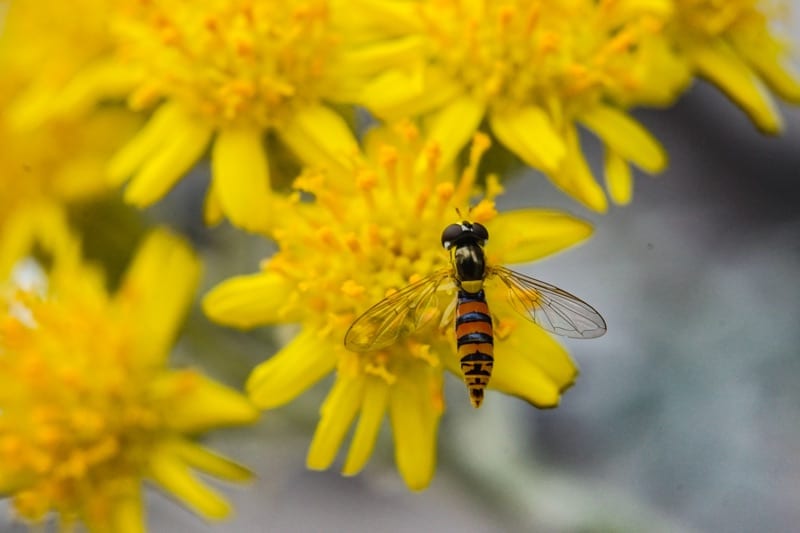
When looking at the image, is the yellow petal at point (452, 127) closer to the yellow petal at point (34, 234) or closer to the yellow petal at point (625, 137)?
the yellow petal at point (625, 137)


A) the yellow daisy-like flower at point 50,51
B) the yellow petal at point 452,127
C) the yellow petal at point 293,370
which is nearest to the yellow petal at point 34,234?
the yellow daisy-like flower at point 50,51

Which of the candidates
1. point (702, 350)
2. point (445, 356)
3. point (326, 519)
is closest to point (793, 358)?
point (702, 350)

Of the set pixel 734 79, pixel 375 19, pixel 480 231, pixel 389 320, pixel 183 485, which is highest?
pixel 734 79

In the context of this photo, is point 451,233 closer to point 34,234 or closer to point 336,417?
point 336,417

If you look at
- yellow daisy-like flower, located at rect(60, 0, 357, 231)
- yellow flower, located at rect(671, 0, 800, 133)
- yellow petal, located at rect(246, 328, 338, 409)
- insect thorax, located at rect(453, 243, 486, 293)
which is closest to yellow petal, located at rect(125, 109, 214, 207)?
yellow daisy-like flower, located at rect(60, 0, 357, 231)

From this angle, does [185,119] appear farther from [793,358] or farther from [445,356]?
→ [793,358]

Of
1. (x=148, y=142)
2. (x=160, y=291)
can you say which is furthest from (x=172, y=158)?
(x=160, y=291)

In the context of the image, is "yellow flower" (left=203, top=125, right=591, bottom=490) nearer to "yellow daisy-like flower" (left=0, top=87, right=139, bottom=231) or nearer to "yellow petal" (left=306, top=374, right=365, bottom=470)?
"yellow petal" (left=306, top=374, right=365, bottom=470)
